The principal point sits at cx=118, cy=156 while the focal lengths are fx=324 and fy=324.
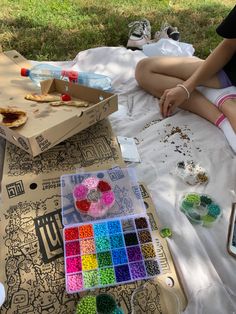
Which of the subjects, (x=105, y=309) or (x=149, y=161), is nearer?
(x=105, y=309)

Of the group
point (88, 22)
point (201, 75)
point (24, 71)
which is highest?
point (201, 75)

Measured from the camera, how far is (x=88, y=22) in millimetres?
2502

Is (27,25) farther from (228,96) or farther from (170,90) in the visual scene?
(228,96)

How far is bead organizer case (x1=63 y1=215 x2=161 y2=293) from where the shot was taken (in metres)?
0.88

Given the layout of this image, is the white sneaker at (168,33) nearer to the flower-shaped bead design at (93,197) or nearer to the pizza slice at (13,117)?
the pizza slice at (13,117)

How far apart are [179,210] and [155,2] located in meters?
2.40

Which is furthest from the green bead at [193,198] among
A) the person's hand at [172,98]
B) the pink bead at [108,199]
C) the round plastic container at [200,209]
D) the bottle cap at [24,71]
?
the bottle cap at [24,71]

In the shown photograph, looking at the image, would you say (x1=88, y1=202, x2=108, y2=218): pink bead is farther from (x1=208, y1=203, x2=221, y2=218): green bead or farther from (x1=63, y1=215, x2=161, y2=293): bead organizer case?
(x1=208, y1=203, x2=221, y2=218): green bead

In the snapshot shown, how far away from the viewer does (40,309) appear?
2.65ft

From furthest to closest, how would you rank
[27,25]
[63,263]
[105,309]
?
[27,25]
[63,263]
[105,309]

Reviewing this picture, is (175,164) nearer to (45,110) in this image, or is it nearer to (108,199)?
(108,199)

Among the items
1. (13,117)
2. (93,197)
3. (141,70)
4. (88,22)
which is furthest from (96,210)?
(88,22)

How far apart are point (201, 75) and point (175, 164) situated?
0.46 metres

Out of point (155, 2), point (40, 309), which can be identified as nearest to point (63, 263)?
point (40, 309)
